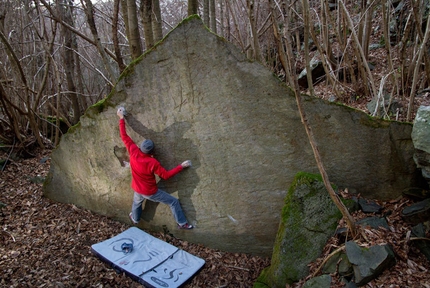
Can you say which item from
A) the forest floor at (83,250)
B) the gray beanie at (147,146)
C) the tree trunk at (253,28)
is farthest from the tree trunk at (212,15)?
the forest floor at (83,250)

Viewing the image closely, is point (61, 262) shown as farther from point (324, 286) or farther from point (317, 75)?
point (317, 75)

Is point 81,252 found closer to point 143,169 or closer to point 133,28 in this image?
point 143,169

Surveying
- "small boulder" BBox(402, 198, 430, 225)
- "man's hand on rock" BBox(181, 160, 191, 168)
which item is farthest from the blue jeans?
"small boulder" BBox(402, 198, 430, 225)

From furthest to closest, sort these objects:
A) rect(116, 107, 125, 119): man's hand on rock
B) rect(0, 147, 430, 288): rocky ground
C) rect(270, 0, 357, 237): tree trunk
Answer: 1. rect(116, 107, 125, 119): man's hand on rock
2. rect(0, 147, 430, 288): rocky ground
3. rect(270, 0, 357, 237): tree trunk

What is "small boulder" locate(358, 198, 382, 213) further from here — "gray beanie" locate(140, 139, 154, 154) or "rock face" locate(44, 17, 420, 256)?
"gray beanie" locate(140, 139, 154, 154)

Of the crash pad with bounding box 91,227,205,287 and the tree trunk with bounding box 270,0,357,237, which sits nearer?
the tree trunk with bounding box 270,0,357,237

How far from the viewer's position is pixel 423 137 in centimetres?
279

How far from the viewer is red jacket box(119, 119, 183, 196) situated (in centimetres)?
397

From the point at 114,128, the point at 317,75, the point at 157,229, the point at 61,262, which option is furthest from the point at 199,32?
the point at 317,75

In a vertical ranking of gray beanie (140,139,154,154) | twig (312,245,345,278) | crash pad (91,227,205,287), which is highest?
gray beanie (140,139,154,154)

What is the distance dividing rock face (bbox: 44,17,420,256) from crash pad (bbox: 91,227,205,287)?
34 centimetres

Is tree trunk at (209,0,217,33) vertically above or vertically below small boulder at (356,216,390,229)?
above

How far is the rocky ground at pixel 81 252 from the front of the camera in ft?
9.05

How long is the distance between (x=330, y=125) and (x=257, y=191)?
1132mm
